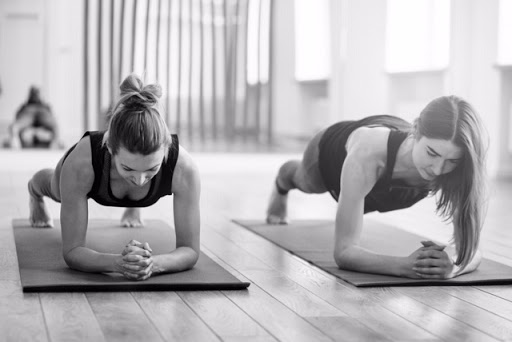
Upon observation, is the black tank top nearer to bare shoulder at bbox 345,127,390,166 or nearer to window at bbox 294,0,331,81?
bare shoulder at bbox 345,127,390,166

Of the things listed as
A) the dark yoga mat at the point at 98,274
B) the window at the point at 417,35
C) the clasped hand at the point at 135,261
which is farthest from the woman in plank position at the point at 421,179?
the window at the point at 417,35

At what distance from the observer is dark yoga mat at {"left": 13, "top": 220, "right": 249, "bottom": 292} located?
1.88 metres

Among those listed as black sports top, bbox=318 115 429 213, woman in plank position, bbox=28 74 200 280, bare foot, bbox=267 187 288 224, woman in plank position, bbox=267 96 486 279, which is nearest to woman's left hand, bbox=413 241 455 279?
woman in plank position, bbox=267 96 486 279

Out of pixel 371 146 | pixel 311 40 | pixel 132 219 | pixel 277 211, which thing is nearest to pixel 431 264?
pixel 371 146

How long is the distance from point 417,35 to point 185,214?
15.3ft

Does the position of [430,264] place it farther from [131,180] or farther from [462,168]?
[131,180]

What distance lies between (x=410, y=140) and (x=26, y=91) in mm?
8338

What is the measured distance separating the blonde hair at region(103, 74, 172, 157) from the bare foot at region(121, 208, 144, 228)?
42.2 inches

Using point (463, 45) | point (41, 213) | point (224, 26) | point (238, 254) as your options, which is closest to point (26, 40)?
point (224, 26)

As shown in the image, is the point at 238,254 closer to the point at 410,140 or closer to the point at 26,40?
the point at 410,140

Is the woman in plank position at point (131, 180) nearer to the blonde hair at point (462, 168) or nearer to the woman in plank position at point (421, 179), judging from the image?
the woman in plank position at point (421, 179)

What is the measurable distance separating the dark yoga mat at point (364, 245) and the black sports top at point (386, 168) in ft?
0.57

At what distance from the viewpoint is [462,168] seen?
1.96 m

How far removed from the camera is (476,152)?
1.94m
